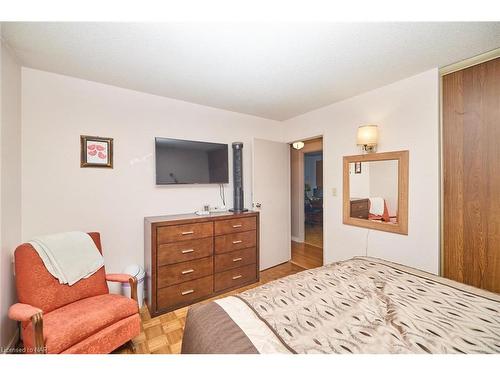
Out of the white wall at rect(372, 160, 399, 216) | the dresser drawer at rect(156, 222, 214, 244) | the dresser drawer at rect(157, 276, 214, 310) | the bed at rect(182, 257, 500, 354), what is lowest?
the dresser drawer at rect(157, 276, 214, 310)

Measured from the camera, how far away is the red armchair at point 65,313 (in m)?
1.22

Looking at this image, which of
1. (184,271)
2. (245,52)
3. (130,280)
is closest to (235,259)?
(184,271)

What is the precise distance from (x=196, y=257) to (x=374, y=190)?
2.15m

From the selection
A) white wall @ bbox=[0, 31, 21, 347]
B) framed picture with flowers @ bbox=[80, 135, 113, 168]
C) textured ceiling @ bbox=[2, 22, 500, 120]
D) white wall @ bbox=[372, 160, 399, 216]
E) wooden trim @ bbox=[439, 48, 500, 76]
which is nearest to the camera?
textured ceiling @ bbox=[2, 22, 500, 120]

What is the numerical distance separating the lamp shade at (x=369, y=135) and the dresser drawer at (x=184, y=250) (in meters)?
2.03

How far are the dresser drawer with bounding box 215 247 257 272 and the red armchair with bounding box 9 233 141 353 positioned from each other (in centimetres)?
97

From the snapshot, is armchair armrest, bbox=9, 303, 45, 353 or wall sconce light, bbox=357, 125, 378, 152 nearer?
armchair armrest, bbox=9, 303, 45, 353

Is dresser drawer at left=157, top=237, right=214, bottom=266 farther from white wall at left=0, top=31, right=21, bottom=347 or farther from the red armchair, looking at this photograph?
white wall at left=0, top=31, right=21, bottom=347

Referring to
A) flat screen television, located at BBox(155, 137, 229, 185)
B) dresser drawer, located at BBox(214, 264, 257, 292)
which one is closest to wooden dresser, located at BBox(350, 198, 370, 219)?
dresser drawer, located at BBox(214, 264, 257, 292)

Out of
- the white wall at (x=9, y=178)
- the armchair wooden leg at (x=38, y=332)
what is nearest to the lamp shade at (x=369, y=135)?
the armchair wooden leg at (x=38, y=332)

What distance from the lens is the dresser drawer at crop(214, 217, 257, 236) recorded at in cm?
245

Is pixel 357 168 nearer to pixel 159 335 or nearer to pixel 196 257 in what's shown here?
pixel 196 257
